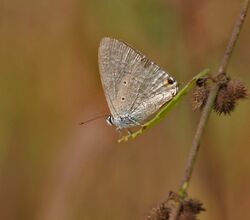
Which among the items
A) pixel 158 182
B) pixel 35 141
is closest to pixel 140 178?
pixel 158 182

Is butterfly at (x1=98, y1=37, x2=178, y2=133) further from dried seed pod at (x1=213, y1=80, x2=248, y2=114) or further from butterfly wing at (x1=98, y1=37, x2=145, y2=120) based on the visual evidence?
dried seed pod at (x1=213, y1=80, x2=248, y2=114)

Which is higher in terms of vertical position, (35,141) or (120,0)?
(120,0)

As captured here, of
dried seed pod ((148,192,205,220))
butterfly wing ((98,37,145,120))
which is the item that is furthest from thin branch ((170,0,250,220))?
butterfly wing ((98,37,145,120))

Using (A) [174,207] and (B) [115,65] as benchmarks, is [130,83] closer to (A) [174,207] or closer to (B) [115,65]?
(B) [115,65]

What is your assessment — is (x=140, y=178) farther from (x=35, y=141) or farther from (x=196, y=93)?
(x=196, y=93)

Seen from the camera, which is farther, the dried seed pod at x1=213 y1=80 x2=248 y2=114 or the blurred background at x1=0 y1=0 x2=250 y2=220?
the blurred background at x1=0 y1=0 x2=250 y2=220

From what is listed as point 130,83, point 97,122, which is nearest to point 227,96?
point 130,83
